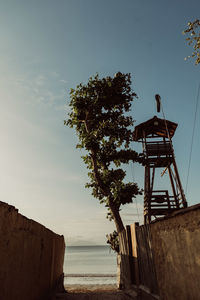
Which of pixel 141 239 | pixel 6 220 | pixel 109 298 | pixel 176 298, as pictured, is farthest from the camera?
pixel 109 298

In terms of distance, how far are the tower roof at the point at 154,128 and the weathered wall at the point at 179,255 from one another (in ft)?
36.4

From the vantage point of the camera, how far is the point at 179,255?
436cm

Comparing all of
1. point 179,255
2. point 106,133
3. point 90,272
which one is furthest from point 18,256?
point 90,272

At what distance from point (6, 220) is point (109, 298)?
7.27m

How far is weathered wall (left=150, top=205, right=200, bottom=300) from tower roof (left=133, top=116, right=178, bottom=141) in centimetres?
1108

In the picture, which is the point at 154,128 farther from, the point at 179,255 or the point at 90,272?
the point at 90,272

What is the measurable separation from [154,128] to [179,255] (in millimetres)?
12949

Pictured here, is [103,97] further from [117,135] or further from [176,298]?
[176,298]

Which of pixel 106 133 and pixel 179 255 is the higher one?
pixel 106 133

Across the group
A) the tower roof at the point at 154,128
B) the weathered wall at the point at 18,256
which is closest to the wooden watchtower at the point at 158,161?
the tower roof at the point at 154,128

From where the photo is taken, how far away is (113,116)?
15867mm

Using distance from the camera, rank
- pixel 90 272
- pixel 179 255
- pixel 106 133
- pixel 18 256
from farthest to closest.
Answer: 1. pixel 90 272
2. pixel 106 133
3. pixel 179 255
4. pixel 18 256

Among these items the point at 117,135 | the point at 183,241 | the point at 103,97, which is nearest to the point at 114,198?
the point at 117,135


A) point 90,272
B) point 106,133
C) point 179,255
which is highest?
point 106,133
